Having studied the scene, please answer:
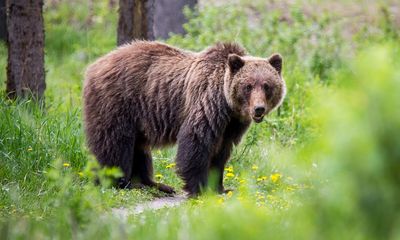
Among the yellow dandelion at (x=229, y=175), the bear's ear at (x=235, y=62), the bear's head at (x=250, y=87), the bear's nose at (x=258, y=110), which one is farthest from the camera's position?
the yellow dandelion at (x=229, y=175)

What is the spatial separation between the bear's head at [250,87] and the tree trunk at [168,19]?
7422mm

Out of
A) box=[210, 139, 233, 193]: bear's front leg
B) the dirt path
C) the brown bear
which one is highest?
the brown bear

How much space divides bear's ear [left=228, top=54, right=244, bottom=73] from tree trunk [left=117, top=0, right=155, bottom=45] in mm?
3008

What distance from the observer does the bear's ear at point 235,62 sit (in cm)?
827

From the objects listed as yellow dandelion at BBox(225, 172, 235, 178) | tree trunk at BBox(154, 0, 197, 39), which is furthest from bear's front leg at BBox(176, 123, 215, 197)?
tree trunk at BBox(154, 0, 197, 39)

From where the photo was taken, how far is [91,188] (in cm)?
592

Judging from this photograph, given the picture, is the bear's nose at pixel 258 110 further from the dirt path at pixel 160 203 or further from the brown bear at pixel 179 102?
the dirt path at pixel 160 203

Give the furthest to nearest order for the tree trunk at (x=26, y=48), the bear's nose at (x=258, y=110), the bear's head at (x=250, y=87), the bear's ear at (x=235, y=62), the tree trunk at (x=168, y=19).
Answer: the tree trunk at (x=168, y=19) < the tree trunk at (x=26, y=48) < the bear's ear at (x=235, y=62) < the bear's head at (x=250, y=87) < the bear's nose at (x=258, y=110)

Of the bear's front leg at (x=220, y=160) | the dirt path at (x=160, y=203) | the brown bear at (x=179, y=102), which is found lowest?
the dirt path at (x=160, y=203)

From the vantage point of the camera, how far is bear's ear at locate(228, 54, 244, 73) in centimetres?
827

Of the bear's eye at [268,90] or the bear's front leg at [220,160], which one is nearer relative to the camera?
the bear's eye at [268,90]

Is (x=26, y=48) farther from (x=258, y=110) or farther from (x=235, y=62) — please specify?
(x=258, y=110)

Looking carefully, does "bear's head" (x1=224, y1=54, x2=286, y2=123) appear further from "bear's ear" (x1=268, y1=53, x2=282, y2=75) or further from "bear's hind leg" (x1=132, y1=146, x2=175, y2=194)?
"bear's hind leg" (x1=132, y1=146, x2=175, y2=194)

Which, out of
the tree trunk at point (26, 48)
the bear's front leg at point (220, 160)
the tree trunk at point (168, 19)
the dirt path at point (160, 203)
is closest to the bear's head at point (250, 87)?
the bear's front leg at point (220, 160)
